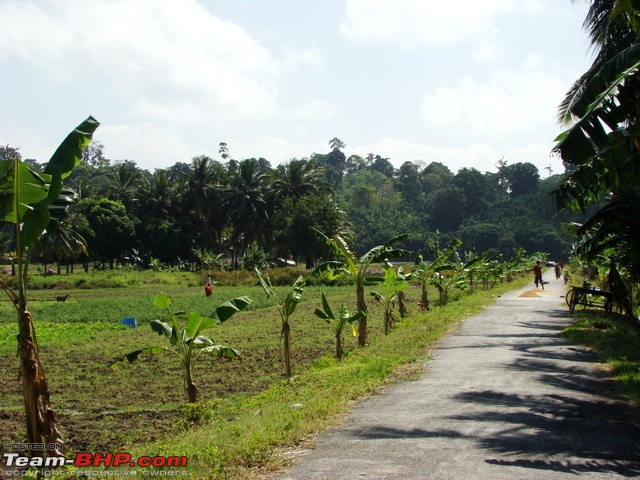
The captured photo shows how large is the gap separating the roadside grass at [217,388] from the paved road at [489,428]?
48 cm

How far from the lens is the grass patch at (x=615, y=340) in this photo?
958 centimetres

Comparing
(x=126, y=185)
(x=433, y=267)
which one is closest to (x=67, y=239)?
(x=126, y=185)

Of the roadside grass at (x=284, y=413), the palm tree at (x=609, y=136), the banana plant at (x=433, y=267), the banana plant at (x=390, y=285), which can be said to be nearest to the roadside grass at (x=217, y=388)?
the roadside grass at (x=284, y=413)

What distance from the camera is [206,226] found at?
67812mm

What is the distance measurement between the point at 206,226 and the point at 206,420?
196 feet

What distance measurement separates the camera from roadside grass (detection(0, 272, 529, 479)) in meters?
6.91

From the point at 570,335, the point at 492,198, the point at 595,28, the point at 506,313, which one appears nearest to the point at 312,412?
the point at 570,335

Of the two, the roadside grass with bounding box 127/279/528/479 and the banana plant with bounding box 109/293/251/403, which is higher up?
the banana plant with bounding box 109/293/251/403

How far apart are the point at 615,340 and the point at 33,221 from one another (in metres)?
11.7

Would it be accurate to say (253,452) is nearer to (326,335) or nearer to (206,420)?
(206,420)

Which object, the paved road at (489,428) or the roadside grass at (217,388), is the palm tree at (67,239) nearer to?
the roadside grass at (217,388)

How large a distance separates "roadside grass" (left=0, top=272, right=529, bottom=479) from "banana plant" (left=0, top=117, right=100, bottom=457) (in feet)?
4.18

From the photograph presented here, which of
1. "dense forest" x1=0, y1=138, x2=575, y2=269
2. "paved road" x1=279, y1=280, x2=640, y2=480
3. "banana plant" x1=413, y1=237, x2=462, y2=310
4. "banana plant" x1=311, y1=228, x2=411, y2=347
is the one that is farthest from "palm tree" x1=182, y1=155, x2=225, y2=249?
"paved road" x1=279, y1=280, x2=640, y2=480

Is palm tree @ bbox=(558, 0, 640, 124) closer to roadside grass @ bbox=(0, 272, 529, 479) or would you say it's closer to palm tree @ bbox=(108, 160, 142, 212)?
roadside grass @ bbox=(0, 272, 529, 479)
